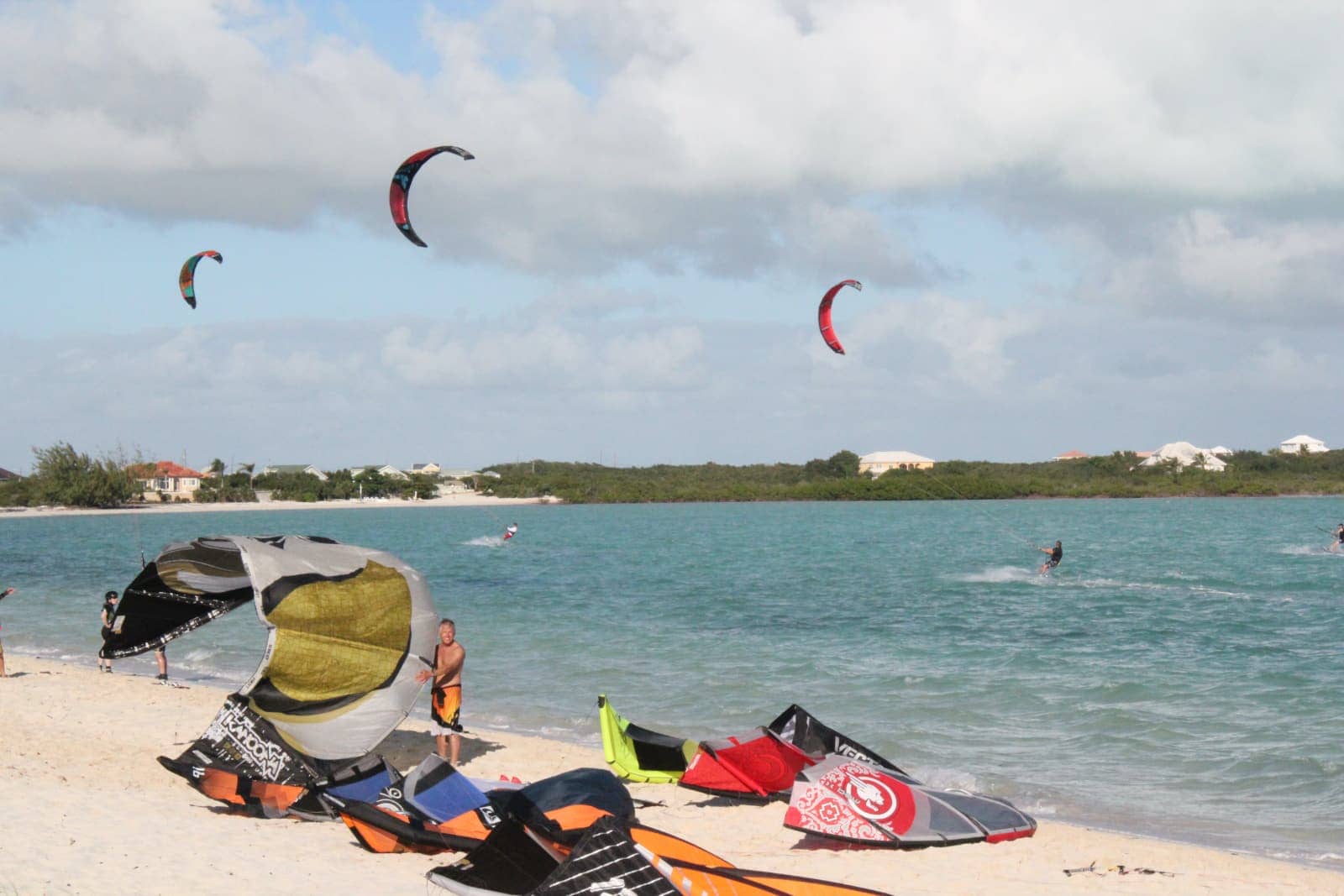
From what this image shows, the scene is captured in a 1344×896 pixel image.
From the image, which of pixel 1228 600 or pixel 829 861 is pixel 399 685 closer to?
pixel 829 861

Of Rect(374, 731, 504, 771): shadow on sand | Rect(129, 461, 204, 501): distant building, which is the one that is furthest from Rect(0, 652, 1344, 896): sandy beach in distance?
Rect(129, 461, 204, 501): distant building

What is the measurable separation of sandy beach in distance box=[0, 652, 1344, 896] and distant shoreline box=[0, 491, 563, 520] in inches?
3597

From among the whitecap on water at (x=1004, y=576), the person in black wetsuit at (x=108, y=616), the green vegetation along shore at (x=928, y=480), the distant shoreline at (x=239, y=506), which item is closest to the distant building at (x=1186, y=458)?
the green vegetation along shore at (x=928, y=480)

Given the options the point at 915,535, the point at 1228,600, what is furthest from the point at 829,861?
the point at 915,535

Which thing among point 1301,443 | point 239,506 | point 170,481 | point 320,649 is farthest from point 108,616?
point 1301,443

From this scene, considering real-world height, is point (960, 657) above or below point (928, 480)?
below

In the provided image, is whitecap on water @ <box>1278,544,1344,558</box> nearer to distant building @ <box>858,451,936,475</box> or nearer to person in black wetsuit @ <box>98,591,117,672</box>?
person in black wetsuit @ <box>98,591,117,672</box>

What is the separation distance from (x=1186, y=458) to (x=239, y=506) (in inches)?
3538

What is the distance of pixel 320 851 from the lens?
752 centimetres

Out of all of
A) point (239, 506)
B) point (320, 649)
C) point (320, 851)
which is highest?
point (320, 649)

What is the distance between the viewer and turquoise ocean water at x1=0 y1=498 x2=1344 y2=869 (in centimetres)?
1068

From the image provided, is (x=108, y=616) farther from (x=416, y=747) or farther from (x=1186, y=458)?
(x=1186, y=458)

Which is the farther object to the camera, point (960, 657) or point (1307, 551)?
point (1307, 551)

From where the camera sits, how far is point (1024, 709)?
13.7 m
